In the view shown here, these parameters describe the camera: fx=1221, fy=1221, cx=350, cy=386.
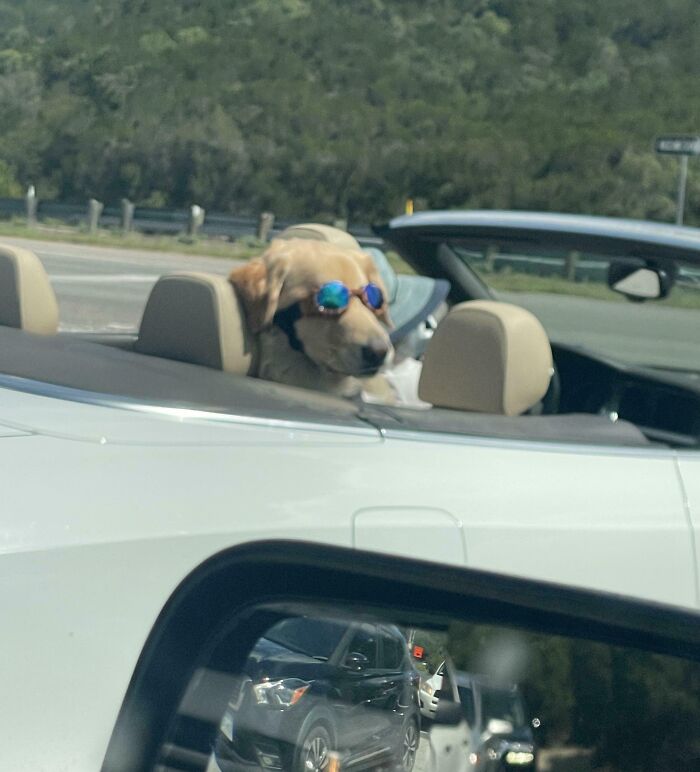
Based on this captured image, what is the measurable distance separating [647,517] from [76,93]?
43297 millimetres

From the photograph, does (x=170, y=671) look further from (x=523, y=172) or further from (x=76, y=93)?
(x=523, y=172)

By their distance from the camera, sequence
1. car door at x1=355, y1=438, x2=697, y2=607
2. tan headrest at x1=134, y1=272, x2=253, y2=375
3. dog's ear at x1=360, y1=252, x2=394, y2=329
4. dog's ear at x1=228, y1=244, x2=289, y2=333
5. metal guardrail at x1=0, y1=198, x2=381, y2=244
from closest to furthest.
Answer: car door at x1=355, y1=438, x2=697, y2=607 < tan headrest at x1=134, y1=272, x2=253, y2=375 < dog's ear at x1=228, y1=244, x2=289, y2=333 < dog's ear at x1=360, y1=252, x2=394, y2=329 < metal guardrail at x1=0, y1=198, x2=381, y2=244

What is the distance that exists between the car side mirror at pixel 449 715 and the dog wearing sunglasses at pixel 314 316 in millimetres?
1405

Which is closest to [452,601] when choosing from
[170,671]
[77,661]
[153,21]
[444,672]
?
[444,672]

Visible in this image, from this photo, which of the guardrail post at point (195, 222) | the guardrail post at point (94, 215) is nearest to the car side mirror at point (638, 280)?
the guardrail post at point (195, 222)

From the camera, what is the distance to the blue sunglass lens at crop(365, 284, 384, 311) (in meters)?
3.00

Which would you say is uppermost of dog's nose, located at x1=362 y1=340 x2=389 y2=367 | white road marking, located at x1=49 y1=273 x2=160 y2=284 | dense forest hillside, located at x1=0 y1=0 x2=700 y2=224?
dense forest hillside, located at x1=0 y1=0 x2=700 y2=224

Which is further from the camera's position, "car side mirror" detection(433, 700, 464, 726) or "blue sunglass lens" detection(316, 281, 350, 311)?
"blue sunglass lens" detection(316, 281, 350, 311)

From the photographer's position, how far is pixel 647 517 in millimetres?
2066

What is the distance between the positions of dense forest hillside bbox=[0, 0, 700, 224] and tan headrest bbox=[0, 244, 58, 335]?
31.9m

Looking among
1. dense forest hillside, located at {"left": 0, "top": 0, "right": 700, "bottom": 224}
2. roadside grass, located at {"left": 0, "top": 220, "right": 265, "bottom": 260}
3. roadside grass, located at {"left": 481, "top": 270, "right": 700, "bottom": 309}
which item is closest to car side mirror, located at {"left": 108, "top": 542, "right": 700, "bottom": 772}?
roadside grass, located at {"left": 481, "top": 270, "right": 700, "bottom": 309}

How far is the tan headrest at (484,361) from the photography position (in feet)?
8.46

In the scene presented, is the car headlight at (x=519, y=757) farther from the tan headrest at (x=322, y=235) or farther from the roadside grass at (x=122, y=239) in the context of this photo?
the roadside grass at (x=122, y=239)

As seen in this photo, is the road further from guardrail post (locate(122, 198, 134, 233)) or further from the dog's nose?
the dog's nose
